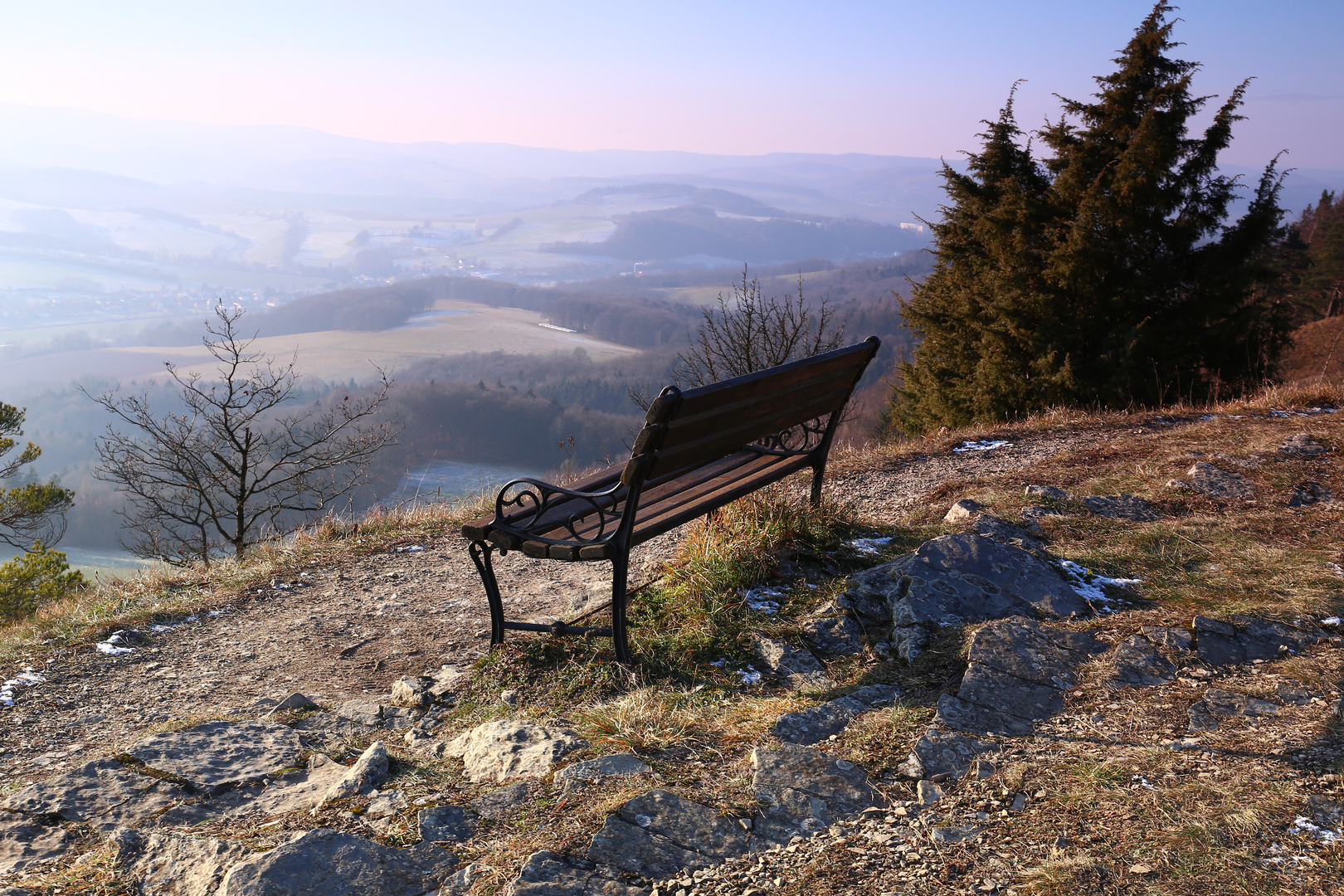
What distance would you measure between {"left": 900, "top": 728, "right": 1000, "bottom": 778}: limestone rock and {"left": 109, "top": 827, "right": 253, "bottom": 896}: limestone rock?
176 centimetres

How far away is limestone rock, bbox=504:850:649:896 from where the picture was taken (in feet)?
5.39

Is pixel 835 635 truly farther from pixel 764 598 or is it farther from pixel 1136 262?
pixel 1136 262

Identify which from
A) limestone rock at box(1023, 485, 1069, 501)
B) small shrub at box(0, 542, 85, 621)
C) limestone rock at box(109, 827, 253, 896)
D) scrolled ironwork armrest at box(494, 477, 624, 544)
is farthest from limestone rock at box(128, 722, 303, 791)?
small shrub at box(0, 542, 85, 621)

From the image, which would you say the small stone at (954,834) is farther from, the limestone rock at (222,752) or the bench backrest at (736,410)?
the limestone rock at (222,752)

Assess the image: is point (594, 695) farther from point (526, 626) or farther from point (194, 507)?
point (194, 507)

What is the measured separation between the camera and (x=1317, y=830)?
168cm

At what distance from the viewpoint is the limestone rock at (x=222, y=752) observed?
235 cm

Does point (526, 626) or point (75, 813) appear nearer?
point (75, 813)

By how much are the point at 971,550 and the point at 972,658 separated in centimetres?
101

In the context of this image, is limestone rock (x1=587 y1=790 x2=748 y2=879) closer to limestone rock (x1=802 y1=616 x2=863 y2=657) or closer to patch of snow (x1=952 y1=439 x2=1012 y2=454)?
limestone rock (x1=802 y1=616 x2=863 y2=657)

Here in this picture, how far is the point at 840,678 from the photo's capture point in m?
2.88

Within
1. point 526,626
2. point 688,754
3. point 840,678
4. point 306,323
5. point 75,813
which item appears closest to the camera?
point 75,813

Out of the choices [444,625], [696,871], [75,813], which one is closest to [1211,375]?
[444,625]

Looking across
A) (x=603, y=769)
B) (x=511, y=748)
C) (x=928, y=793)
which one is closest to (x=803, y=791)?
(x=928, y=793)
